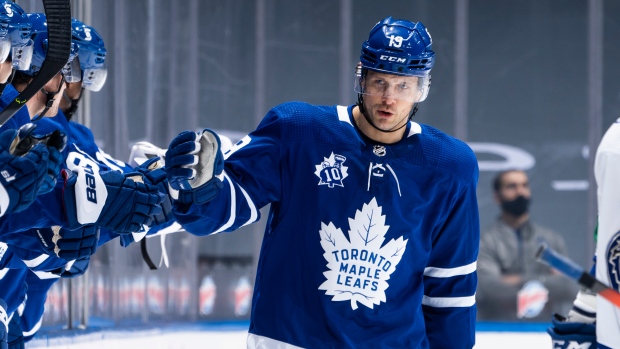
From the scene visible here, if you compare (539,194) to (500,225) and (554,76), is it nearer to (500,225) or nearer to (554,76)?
(500,225)

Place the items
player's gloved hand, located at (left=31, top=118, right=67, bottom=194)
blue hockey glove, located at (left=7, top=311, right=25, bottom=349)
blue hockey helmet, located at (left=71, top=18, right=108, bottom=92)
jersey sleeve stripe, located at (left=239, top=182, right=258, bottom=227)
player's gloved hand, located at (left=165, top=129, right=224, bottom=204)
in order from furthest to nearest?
blue hockey helmet, located at (left=71, top=18, right=108, bottom=92), blue hockey glove, located at (left=7, top=311, right=25, bottom=349), jersey sleeve stripe, located at (left=239, top=182, right=258, bottom=227), player's gloved hand, located at (left=165, top=129, right=224, bottom=204), player's gloved hand, located at (left=31, top=118, right=67, bottom=194)

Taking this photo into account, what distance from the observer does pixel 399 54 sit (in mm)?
2182

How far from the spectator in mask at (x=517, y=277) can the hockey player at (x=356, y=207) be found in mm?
3787

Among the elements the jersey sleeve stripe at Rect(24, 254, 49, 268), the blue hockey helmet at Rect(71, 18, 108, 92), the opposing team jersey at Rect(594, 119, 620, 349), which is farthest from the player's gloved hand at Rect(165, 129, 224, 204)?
the blue hockey helmet at Rect(71, 18, 108, 92)

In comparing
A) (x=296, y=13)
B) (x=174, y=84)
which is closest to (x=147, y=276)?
(x=174, y=84)

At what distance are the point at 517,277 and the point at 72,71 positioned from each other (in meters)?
3.85

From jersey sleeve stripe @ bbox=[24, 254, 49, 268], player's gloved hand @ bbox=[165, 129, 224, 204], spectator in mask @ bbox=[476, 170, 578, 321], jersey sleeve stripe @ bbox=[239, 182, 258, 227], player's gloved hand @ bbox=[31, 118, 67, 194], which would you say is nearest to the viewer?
player's gloved hand @ bbox=[31, 118, 67, 194]

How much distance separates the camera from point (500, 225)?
6105 mm

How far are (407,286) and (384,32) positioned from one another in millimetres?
590

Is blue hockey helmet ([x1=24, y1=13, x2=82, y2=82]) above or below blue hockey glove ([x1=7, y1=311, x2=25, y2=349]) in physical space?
above

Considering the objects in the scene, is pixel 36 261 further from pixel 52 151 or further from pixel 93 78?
pixel 93 78

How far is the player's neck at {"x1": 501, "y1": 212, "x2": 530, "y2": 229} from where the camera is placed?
6.12m

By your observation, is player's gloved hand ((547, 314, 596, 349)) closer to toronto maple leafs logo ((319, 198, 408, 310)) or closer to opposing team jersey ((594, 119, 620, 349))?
opposing team jersey ((594, 119, 620, 349))

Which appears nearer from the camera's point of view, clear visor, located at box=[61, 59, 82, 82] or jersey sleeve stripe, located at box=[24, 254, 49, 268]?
jersey sleeve stripe, located at box=[24, 254, 49, 268]
